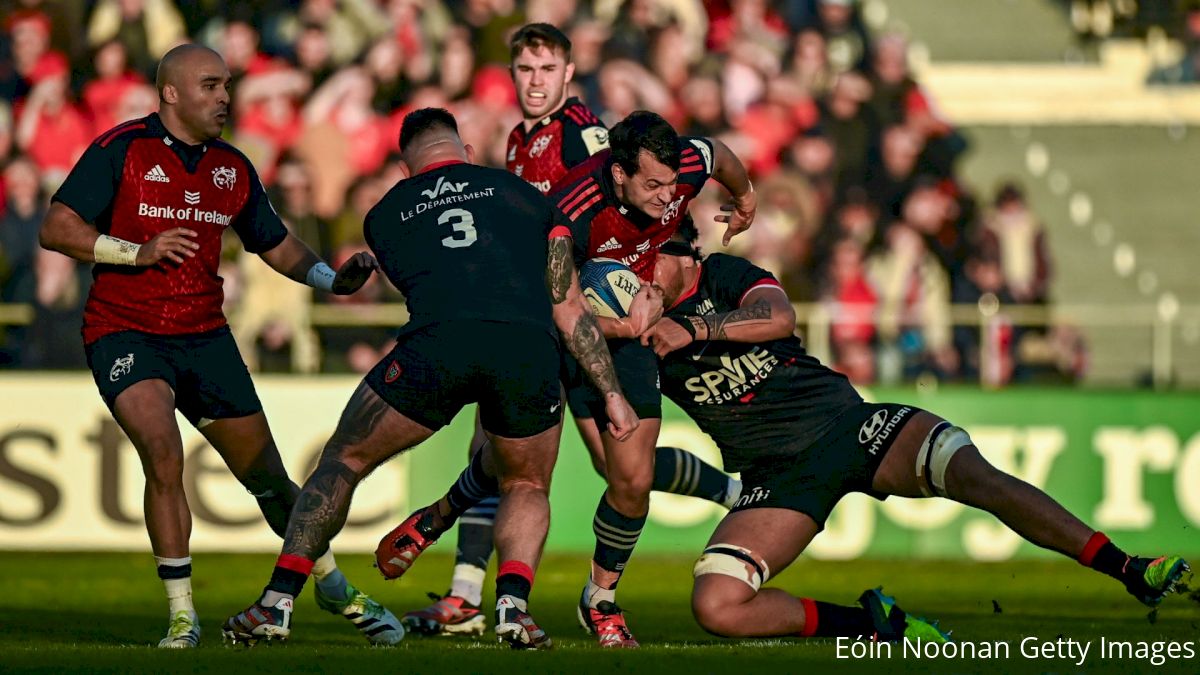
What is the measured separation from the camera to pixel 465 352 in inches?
332

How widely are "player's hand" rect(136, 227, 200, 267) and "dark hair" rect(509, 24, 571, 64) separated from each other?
8.87ft

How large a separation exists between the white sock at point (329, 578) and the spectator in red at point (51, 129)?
27.7 ft

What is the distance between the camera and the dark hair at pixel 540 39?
A: 36.0ft

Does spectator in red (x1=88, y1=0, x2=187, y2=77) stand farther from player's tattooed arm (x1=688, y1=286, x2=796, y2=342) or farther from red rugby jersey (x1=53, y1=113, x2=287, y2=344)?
player's tattooed arm (x1=688, y1=286, x2=796, y2=342)

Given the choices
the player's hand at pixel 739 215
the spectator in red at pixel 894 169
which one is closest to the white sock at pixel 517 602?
the player's hand at pixel 739 215

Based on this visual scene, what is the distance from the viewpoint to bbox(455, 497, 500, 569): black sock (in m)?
10.6

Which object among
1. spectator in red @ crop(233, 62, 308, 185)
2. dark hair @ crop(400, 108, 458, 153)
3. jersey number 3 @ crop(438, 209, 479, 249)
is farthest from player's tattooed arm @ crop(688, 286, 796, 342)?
spectator in red @ crop(233, 62, 308, 185)

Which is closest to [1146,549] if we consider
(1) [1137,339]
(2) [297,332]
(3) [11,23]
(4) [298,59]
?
(1) [1137,339]

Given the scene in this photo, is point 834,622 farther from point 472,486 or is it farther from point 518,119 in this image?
point 518,119

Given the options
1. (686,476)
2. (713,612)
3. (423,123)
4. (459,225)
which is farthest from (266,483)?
(686,476)

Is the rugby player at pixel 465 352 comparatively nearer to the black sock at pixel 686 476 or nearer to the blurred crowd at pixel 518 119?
the black sock at pixel 686 476

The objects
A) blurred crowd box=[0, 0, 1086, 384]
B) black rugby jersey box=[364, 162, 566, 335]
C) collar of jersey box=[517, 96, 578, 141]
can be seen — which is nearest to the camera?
black rugby jersey box=[364, 162, 566, 335]

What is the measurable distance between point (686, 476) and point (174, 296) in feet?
10.8

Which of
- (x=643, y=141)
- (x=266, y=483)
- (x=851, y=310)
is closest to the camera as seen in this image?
(x=643, y=141)
